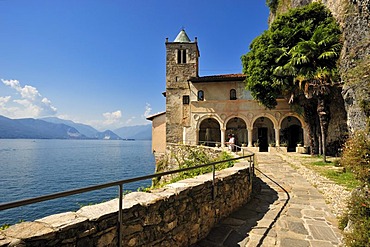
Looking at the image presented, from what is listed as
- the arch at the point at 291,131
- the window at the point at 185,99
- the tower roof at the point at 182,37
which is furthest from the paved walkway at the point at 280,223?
the tower roof at the point at 182,37

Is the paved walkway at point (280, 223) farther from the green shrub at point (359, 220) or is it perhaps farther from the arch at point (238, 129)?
the arch at point (238, 129)

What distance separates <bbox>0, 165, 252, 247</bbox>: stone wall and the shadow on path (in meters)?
0.18

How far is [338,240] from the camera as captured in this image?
3951mm

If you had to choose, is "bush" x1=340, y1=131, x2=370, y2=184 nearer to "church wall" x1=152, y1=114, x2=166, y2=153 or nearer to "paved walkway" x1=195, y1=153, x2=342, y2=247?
"paved walkway" x1=195, y1=153, x2=342, y2=247

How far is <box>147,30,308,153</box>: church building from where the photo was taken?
22.2 metres

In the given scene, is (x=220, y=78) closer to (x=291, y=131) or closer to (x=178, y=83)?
(x=178, y=83)

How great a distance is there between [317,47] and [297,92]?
3492 millimetres

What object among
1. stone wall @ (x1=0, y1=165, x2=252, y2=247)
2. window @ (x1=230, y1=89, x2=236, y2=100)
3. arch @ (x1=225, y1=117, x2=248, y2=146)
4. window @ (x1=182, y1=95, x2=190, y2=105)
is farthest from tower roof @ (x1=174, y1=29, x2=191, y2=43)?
stone wall @ (x1=0, y1=165, x2=252, y2=247)

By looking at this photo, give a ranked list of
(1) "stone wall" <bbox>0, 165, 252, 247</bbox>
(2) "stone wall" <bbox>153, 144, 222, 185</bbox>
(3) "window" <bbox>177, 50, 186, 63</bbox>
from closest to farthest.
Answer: (1) "stone wall" <bbox>0, 165, 252, 247</bbox>, (2) "stone wall" <bbox>153, 144, 222, 185</bbox>, (3) "window" <bbox>177, 50, 186, 63</bbox>

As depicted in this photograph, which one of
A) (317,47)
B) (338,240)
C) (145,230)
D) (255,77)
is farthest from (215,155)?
(145,230)

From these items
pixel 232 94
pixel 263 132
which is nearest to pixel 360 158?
pixel 263 132

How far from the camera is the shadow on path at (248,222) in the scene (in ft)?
13.2

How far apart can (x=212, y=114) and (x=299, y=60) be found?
10.6 metres

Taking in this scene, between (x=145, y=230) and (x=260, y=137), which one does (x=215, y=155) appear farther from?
(x=145, y=230)
